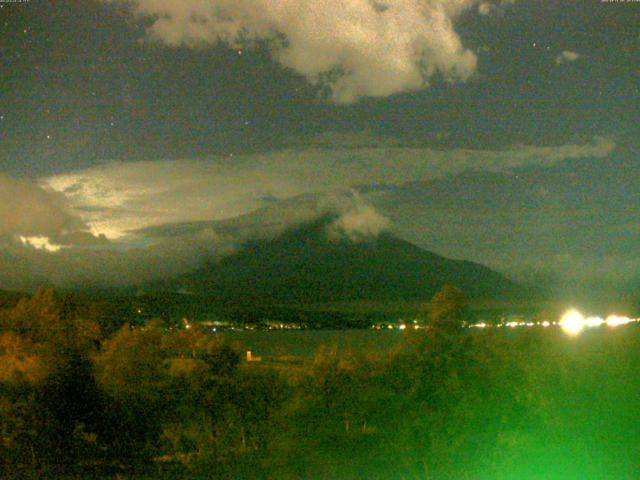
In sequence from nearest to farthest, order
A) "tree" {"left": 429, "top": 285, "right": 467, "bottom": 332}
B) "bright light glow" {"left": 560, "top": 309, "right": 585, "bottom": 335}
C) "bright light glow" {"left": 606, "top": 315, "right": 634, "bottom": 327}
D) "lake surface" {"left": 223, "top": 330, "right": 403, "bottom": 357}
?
"tree" {"left": 429, "top": 285, "right": 467, "bottom": 332} → "lake surface" {"left": 223, "top": 330, "right": 403, "bottom": 357} → "bright light glow" {"left": 560, "top": 309, "right": 585, "bottom": 335} → "bright light glow" {"left": 606, "top": 315, "right": 634, "bottom": 327}

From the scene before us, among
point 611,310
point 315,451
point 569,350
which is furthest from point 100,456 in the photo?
point 611,310

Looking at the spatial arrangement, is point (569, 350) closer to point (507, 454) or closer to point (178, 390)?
point (507, 454)

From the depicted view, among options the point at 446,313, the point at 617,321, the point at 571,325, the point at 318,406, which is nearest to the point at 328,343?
the point at 318,406

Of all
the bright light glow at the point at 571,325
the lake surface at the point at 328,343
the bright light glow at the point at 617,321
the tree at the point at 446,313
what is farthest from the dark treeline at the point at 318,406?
the bright light glow at the point at 617,321

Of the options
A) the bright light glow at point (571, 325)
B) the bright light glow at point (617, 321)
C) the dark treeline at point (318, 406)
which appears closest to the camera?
the dark treeline at point (318, 406)

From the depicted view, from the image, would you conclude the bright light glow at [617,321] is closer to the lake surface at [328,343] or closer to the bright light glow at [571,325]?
the bright light glow at [571,325]

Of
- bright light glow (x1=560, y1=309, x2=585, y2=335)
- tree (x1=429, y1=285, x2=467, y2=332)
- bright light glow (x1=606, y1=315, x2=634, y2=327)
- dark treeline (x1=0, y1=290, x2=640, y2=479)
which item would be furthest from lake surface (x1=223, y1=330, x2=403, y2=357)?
bright light glow (x1=606, y1=315, x2=634, y2=327)

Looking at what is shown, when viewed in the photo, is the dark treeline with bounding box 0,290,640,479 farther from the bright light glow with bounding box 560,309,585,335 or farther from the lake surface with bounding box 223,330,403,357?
the bright light glow with bounding box 560,309,585,335

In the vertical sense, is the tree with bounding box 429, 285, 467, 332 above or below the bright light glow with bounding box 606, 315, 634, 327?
above
